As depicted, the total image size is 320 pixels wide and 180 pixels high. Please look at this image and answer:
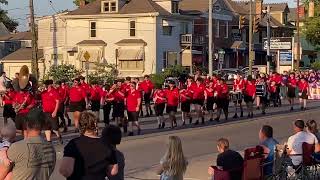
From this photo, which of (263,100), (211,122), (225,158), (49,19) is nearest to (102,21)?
(49,19)

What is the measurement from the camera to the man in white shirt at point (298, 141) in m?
11.8

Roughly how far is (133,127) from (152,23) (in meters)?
37.4

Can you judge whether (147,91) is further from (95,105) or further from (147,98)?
(95,105)

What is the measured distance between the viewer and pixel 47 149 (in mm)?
6871

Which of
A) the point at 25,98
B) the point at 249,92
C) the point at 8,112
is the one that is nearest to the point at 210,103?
the point at 249,92

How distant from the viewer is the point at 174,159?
26.2ft

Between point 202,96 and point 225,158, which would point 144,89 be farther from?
point 225,158

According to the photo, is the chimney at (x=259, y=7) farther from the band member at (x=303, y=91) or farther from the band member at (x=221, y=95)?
the band member at (x=221, y=95)

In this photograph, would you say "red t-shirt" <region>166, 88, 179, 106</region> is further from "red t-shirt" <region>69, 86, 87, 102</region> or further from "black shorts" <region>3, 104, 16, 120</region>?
"black shorts" <region>3, 104, 16, 120</region>

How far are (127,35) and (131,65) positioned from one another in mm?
2598

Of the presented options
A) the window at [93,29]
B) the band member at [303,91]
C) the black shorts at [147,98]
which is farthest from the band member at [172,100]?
the window at [93,29]

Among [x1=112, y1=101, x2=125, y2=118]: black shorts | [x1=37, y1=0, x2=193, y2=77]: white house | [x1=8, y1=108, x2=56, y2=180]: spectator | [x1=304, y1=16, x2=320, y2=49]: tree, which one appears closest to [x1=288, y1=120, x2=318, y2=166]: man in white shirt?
[x1=8, y1=108, x2=56, y2=180]: spectator

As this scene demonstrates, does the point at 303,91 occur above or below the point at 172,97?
below

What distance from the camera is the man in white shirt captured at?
38.7ft
